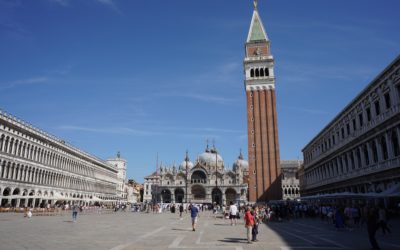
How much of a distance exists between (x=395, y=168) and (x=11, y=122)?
154 feet

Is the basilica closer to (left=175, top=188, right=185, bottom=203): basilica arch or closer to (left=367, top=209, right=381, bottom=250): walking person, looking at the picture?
(left=175, top=188, right=185, bottom=203): basilica arch

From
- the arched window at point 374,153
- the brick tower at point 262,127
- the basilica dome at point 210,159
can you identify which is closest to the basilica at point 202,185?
the basilica dome at point 210,159

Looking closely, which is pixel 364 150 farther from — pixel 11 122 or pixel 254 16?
pixel 254 16

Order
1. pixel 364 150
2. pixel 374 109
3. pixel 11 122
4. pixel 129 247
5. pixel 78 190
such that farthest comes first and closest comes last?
pixel 78 190
pixel 11 122
pixel 364 150
pixel 374 109
pixel 129 247

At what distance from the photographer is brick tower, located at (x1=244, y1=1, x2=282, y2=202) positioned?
63.6 m

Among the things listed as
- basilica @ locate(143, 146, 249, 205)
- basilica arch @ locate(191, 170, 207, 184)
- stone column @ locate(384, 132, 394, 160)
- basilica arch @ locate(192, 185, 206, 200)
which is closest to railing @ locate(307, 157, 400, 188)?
stone column @ locate(384, 132, 394, 160)

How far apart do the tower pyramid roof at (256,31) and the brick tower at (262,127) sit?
6.82 feet

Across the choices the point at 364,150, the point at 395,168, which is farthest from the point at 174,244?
the point at 364,150

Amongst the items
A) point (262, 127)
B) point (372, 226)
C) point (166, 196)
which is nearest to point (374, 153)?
point (372, 226)

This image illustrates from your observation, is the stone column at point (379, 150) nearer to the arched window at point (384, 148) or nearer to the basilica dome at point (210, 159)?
the arched window at point (384, 148)

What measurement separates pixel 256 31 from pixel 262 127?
956 inches

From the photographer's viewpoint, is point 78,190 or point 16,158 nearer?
point 16,158

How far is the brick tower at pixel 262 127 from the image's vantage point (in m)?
63.6

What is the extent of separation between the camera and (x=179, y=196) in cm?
8969
